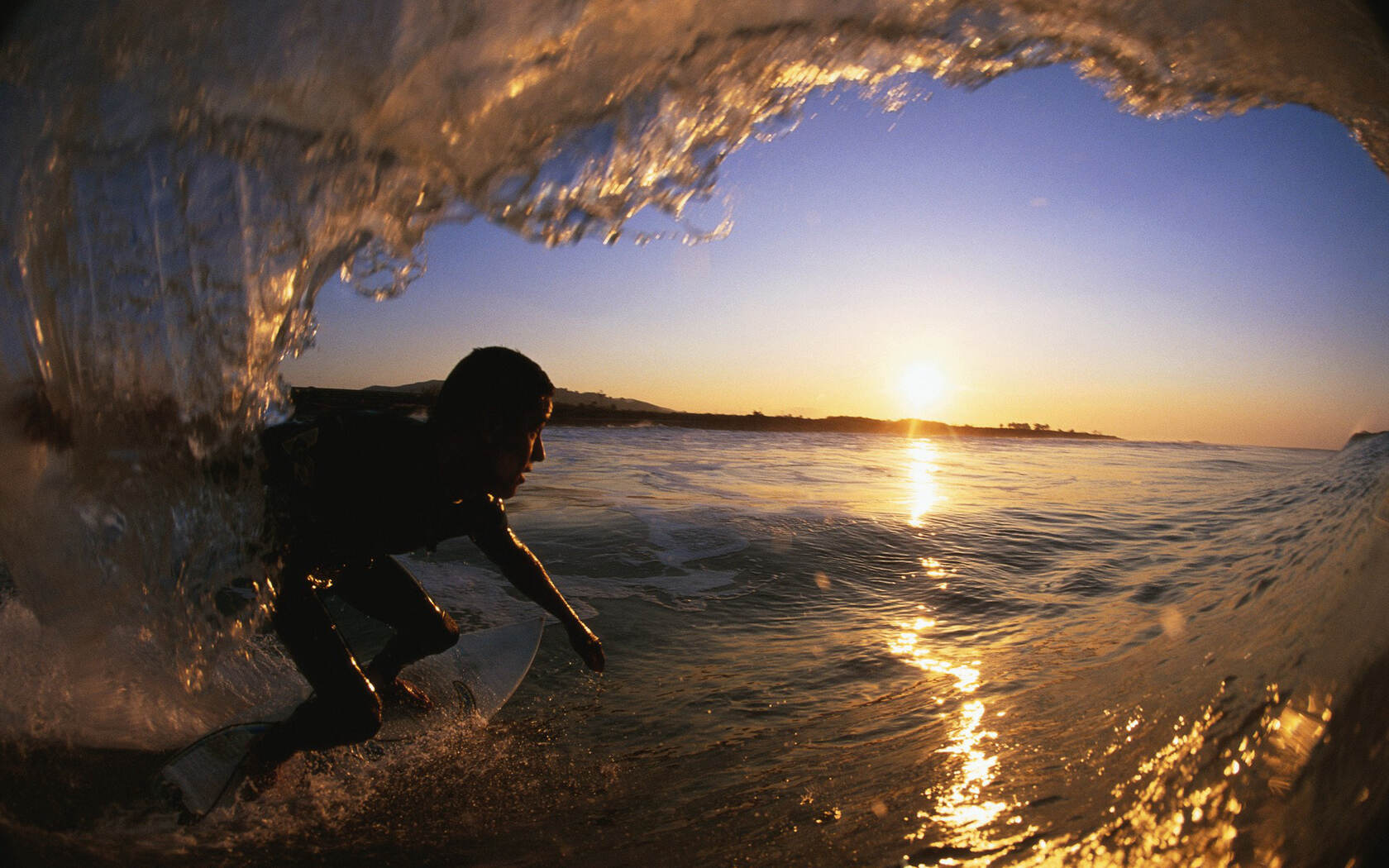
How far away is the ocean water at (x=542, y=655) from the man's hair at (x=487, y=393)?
3.49ft

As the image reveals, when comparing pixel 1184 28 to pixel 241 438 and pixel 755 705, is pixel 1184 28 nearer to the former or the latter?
pixel 755 705

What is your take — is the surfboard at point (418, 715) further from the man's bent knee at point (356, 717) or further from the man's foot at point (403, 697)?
the man's bent knee at point (356, 717)

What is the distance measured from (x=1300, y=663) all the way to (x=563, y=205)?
3384mm

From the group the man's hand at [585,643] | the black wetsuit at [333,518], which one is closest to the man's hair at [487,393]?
the black wetsuit at [333,518]

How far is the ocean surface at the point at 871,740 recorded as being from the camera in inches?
68.9

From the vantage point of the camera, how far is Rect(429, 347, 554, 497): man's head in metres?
2.23

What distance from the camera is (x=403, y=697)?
9.43 ft

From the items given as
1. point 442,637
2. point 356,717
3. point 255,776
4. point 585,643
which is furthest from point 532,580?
point 255,776

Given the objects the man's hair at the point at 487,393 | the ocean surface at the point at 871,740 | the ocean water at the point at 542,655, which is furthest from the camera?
the man's hair at the point at 487,393

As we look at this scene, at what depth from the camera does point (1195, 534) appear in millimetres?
7215

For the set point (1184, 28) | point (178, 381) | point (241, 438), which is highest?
point (1184, 28)

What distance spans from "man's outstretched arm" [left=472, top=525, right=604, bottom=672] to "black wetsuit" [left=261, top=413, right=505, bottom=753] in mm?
305

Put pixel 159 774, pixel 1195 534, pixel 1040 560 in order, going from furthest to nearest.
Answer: pixel 1195 534
pixel 1040 560
pixel 159 774

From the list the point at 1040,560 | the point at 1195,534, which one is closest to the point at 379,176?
the point at 1040,560
